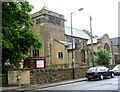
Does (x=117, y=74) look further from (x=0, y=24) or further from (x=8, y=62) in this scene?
(x=0, y=24)

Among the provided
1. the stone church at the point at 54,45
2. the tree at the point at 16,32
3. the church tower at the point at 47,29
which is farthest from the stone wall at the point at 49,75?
the church tower at the point at 47,29

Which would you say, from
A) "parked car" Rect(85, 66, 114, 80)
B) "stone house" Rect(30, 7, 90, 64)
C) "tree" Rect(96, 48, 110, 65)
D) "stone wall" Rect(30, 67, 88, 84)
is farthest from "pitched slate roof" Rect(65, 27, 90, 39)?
"parked car" Rect(85, 66, 114, 80)

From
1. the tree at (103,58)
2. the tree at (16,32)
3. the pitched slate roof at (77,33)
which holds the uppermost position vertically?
the pitched slate roof at (77,33)

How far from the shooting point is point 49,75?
91.2 ft

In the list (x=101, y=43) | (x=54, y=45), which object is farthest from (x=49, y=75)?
(x=101, y=43)

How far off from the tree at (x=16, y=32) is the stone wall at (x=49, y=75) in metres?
2.26

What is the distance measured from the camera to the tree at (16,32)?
22.3m

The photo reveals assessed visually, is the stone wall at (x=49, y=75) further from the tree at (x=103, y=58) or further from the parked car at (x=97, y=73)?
the tree at (x=103, y=58)

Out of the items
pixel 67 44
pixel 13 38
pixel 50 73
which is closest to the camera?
pixel 13 38

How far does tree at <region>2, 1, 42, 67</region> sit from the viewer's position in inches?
879

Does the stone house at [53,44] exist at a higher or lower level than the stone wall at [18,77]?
higher

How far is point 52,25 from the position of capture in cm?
6525

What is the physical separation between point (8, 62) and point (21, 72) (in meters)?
3.34

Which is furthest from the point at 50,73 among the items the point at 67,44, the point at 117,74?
the point at 67,44
